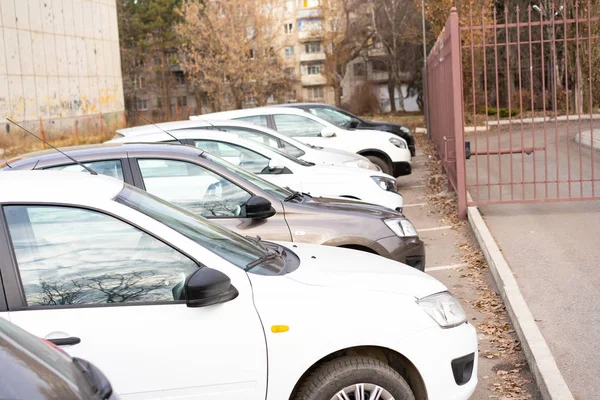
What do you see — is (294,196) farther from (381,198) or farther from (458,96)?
(458,96)

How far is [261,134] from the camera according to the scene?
13164mm

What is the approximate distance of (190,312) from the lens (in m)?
4.29

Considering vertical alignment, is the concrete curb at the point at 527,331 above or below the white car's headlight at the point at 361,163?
below

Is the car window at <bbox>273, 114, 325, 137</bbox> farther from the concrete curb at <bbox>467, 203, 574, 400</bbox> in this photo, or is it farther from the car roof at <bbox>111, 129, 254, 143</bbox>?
the concrete curb at <bbox>467, 203, 574, 400</bbox>

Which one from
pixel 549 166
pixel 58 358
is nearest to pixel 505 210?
pixel 549 166

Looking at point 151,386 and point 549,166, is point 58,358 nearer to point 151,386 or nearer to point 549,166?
point 151,386

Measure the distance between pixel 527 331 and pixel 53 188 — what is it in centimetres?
383

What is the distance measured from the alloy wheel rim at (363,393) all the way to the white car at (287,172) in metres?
5.51

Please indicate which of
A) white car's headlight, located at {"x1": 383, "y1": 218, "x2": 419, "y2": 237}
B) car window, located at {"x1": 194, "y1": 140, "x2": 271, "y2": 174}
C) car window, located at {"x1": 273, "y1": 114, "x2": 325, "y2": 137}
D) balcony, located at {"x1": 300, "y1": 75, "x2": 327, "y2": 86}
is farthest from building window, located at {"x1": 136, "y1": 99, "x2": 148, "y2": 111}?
white car's headlight, located at {"x1": 383, "y1": 218, "x2": 419, "y2": 237}

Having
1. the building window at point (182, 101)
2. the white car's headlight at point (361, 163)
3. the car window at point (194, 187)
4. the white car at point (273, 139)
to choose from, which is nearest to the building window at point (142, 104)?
the building window at point (182, 101)

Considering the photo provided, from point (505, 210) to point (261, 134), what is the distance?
12.4 feet

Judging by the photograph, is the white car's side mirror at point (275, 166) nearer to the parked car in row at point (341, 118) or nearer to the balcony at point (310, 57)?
the parked car in row at point (341, 118)

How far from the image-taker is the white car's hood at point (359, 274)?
459cm

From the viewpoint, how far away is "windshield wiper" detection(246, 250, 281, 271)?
4602 mm
